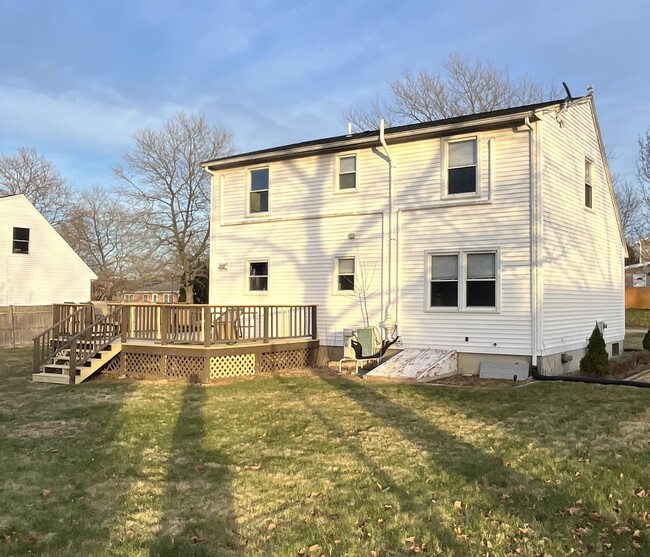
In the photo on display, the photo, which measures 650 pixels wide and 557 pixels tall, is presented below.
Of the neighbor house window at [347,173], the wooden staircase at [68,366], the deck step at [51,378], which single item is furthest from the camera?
the neighbor house window at [347,173]

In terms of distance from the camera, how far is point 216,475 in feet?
18.1

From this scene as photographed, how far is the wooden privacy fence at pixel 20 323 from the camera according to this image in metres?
20.1

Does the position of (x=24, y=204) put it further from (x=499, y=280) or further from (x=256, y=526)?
(x=256, y=526)

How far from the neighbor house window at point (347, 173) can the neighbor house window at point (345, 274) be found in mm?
1790

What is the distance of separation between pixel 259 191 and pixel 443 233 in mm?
5429

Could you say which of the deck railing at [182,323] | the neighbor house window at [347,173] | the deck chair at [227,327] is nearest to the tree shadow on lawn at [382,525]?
the deck railing at [182,323]

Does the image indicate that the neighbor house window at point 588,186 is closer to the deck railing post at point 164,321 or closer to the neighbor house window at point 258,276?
the neighbor house window at point 258,276

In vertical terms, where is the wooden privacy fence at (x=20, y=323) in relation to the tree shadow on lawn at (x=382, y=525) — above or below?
above

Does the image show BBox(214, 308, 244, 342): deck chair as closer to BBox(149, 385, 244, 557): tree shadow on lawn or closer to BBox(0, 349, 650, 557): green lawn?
BBox(0, 349, 650, 557): green lawn

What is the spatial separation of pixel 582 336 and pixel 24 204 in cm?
2263

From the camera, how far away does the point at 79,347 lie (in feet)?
42.1

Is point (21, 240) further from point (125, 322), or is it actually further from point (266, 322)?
point (266, 322)

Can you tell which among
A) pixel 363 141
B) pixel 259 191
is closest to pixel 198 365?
pixel 259 191

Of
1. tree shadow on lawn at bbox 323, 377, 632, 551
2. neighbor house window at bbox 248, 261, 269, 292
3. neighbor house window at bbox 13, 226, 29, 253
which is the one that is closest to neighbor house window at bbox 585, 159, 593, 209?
neighbor house window at bbox 248, 261, 269, 292
